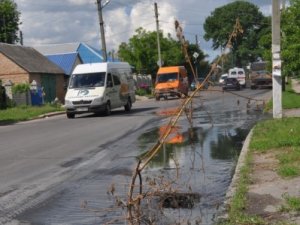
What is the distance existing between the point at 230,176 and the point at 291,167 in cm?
105

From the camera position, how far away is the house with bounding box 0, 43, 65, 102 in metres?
44.0

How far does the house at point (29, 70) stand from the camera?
44.0 meters

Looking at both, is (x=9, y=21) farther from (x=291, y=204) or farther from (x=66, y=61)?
(x=291, y=204)

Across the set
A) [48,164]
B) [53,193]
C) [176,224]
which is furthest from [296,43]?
[176,224]

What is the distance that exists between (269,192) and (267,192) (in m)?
0.03

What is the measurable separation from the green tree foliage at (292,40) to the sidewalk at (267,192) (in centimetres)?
1385

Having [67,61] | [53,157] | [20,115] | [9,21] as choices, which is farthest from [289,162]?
[9,21]

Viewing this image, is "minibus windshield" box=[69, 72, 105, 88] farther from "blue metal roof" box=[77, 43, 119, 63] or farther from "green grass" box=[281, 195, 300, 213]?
"blue metal roof" box=[77, 43, 119, 63]

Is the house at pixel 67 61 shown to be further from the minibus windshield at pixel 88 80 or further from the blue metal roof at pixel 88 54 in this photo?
the minibus windshield at pixel 88 80

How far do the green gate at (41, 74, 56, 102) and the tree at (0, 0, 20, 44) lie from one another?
20268 millimetres

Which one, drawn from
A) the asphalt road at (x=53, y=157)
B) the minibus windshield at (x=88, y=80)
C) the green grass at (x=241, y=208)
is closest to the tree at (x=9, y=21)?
the minibus windshield at (x=88, y=80)

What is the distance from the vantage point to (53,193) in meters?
8.97

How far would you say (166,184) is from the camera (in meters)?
6.38

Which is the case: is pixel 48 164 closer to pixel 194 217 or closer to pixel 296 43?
pixel 194 217
